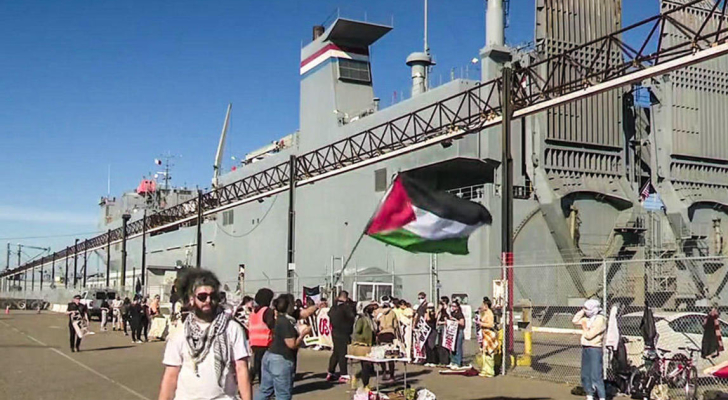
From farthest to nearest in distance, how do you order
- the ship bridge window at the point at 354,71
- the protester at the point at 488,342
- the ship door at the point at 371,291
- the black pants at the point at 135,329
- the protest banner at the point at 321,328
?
the ship bridge window at the point at 354,71
the ship door at the point at 371,291
the black pants at the point at 135,329
the protest banner at the point at 321,328
the protester at the point at 488,342

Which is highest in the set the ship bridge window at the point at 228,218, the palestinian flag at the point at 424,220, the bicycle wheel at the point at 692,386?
the ship bridge window at the point at 228,218

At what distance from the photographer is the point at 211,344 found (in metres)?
5.06

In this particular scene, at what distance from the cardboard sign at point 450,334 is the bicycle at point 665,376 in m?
5.24

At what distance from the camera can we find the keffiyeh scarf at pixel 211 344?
506 centimetres

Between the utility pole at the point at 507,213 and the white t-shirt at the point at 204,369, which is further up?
the utility pole at the point at 507,213

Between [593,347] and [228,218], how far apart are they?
4658 centimetres

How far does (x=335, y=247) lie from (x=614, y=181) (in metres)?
14.6

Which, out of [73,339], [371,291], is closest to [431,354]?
[73,339]

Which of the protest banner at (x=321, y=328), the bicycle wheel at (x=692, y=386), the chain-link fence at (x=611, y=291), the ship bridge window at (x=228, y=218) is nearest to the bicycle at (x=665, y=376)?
the bicycle wheel at (x=692, y=386)

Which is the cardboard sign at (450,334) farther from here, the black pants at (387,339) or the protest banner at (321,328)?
the protest banner at (321,328)

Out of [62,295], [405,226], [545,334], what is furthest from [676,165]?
[62,295]

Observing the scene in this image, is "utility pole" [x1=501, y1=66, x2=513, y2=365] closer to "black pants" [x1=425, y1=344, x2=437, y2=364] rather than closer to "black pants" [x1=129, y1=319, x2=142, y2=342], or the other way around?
"black pants" [x1=425, y1=344, x2=437, y2=364]

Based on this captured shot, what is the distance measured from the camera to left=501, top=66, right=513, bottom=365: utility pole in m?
17.1

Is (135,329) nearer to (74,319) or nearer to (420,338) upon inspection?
(74,319)
